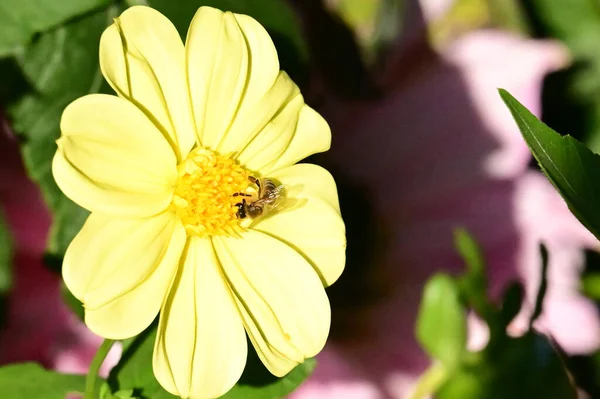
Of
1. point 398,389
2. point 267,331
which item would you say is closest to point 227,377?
point 267,331

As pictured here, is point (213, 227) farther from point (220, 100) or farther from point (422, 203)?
point (422, 203)

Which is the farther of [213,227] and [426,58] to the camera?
[426,58]

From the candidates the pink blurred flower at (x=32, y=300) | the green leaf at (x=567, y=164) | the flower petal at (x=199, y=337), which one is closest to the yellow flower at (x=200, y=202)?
the flower petal at (x=199, y=337)

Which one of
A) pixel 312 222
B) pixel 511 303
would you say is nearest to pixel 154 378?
pixel 312 222

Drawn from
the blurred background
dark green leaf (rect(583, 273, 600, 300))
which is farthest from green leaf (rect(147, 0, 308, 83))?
dark green leaf (rect(583, 273, 600, 300))

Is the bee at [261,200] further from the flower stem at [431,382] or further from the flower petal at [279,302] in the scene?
the flower stem at [431,382]

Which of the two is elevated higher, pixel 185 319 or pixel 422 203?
pixel 185 319
